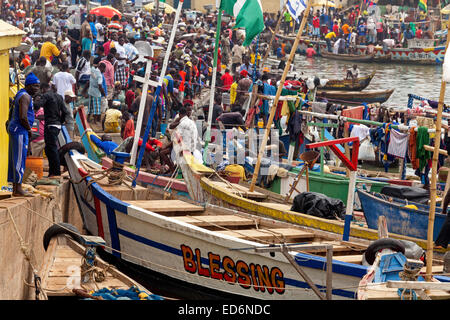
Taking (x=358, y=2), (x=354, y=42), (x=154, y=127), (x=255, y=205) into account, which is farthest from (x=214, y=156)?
(x=358, y=2)

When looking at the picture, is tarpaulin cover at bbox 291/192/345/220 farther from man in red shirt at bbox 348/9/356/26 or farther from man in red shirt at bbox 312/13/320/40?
man in red shirt at bbox 348/9/356/26

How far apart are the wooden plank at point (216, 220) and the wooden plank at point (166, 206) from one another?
1.46 feet

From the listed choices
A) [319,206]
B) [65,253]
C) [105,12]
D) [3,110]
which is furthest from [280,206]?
[105,12]

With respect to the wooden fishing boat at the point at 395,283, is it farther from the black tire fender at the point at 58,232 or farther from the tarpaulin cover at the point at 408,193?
the tarpaulin cover at the point at 408,193

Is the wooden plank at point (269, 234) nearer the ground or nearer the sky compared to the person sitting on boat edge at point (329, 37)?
nearer the ground

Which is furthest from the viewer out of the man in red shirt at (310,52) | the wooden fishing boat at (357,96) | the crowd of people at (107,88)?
the man in red shirt at (310,52)

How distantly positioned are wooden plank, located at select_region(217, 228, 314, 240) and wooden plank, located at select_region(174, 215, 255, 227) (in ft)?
1.22

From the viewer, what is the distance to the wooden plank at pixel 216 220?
1124cm

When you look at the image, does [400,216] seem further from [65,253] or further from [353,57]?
[353,57]

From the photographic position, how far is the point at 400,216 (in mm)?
12703

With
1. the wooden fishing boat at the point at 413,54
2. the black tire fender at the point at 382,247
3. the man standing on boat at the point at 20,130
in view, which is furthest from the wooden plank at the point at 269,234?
the wooden fishing boat at the point at 413,54

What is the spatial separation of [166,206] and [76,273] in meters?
2.79

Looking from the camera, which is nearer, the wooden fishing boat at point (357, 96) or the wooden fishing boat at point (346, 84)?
the wooden fishing boat at point (357, 96)

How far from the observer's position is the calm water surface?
40.9 metres
